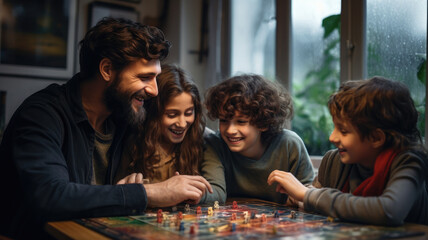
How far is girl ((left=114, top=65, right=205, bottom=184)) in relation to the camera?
1954mm

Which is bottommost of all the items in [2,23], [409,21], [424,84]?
[424,84]

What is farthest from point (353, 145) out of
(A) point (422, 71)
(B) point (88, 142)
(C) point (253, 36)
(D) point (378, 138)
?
(C) point (253, 36)

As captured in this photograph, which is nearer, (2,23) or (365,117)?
(365,117)

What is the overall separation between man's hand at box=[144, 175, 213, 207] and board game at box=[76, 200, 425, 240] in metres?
0.04

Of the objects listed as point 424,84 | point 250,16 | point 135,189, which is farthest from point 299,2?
point 135,189

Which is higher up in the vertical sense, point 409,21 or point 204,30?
point 204,30

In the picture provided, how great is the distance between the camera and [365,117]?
139 cm

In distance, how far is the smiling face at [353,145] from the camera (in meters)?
1.42

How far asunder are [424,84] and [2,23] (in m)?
2.95

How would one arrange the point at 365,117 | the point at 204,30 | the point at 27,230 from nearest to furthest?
the point at 365,117 < the point at 27,230 < the point at 204,30

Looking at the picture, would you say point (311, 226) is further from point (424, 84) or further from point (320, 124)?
point (320, 124)

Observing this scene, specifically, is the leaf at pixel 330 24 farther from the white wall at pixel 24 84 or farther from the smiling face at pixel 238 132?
the white wall at pixel 24 84

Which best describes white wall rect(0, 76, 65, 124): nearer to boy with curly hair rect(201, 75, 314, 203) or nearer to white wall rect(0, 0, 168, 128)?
white wall rect(0, 0, 168, 128)

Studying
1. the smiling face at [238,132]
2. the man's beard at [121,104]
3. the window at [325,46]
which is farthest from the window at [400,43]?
the man's beard at [121,104]
